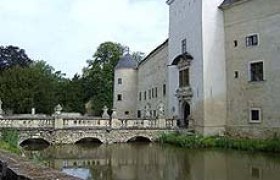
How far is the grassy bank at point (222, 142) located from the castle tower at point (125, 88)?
21066mm

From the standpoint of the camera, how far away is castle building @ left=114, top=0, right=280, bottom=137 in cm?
2514

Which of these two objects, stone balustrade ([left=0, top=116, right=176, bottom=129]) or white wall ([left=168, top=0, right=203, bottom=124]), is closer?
stone balustrade ([left=0, top=116, right=176, bottom=129])

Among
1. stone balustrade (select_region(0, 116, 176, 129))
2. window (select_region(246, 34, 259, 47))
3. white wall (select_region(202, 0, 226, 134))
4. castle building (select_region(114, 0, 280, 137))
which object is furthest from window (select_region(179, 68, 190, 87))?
window (select_region(246, 34, 259, 47))

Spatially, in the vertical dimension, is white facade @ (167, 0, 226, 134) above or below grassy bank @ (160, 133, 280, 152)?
above

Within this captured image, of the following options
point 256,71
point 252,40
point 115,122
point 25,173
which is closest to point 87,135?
point 115,122

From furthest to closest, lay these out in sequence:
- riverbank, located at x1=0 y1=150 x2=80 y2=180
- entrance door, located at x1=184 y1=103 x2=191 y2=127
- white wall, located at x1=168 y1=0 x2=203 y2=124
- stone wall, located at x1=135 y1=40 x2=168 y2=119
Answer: stone wall, located at x1=135 y1=40 x2=168 y2=119 → entrance door, located at x1=184 y1=103 x2=191 y2=127 → white wall, located at x1=168 y1=0 x2=203 y2=124 → riverbank, located at x1=0 y1=150 x2=80 y2=180

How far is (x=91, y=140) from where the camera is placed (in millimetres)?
29453

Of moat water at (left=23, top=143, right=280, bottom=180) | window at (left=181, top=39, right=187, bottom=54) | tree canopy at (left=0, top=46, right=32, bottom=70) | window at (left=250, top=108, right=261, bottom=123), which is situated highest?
tree canopy at (left=0, top=46, right=32, bottom=70)

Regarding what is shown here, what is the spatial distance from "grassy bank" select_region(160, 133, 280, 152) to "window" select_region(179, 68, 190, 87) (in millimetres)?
4619

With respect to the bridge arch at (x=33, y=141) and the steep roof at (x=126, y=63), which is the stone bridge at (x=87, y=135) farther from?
the steep roof at (x=126, y=63)

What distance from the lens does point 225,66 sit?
1128 inches

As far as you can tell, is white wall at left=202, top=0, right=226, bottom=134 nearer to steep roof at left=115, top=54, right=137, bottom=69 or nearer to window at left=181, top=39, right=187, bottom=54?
window at left=181, top=39, right=187, bottom=54

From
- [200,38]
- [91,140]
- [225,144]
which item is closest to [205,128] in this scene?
[225,144]

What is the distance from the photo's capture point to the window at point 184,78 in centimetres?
3069
